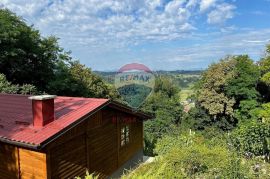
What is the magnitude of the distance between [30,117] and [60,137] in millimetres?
1758

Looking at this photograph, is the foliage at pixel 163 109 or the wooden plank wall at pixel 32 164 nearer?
the wooden plank wall at pixel 32 164

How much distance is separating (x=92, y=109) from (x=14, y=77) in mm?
18657

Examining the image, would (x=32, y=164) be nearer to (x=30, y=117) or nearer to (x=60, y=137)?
(x=60, y=137)

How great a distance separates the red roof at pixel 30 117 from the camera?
8172mm

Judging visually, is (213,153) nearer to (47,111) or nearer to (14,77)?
(47,111)

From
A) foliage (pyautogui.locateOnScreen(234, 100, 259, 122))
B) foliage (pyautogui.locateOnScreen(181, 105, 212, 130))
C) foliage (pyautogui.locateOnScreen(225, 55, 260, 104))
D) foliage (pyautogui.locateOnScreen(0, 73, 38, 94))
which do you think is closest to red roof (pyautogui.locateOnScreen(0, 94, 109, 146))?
foliage (pyautogui.locateOnScreen(0, 73, 38, 94))

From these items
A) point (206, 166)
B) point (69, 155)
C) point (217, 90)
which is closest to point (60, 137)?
point (69, 155)

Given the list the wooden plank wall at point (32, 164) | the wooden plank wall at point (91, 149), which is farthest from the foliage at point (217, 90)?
the wooden plank wall at point (32, 164)

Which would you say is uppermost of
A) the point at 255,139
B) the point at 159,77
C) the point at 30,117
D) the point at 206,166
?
the point at 159,77

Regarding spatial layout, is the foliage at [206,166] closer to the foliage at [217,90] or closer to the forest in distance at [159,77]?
the forest in distance at [159,77]

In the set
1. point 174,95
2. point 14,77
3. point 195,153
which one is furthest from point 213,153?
point 174,95

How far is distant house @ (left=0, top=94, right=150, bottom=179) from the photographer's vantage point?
322 inches

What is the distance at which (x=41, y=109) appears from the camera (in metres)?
8.66

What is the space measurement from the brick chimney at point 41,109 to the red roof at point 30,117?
180 mm
